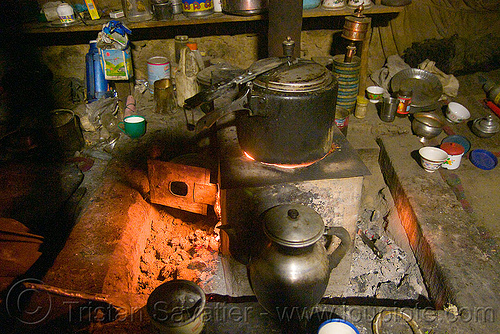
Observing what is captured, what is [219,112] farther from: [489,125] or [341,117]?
[489,125]

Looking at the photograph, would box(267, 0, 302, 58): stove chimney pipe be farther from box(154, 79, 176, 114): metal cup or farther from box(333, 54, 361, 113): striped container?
box(154, 79, 176, 114): metal cup

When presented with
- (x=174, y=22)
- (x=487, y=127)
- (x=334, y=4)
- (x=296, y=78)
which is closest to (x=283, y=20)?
(x=296, y=78)

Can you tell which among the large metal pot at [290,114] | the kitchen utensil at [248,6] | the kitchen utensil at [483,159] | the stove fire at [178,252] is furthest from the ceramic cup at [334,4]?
the stove fire at [178,252]

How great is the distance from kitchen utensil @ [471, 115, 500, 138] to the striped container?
162cm

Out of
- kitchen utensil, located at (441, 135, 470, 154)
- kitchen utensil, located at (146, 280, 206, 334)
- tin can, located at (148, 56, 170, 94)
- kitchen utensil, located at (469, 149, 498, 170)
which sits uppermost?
tin can, located at (148, 56, 170, 94)

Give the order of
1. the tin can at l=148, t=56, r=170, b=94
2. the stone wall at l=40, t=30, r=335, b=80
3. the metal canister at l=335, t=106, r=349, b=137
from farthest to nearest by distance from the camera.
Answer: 1. the stone wall at l=40, t=30, r=335, b=80
2. the tin can at l=148, t=56, r=170, b=94
3. the metal canister at l=335, t=106, r=349, b=137

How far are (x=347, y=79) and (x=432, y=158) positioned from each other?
158 cm

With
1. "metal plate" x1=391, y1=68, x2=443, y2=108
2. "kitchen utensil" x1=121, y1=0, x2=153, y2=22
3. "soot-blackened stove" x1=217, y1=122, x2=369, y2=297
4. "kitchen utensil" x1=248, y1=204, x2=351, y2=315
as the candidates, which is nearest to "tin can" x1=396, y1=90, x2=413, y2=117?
"metal plate" x1=391, y1=68, x2=443, y2=108

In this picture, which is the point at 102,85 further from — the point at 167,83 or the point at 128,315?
the point at 128,315

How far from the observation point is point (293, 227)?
178 cm

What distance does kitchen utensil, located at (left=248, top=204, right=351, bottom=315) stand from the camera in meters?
1.77

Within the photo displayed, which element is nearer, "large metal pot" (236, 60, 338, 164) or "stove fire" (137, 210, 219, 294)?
"large metal pot" (236, 60, 338, 164)

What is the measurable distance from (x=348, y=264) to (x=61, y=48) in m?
5.13

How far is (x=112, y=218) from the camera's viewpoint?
2.81 meters
